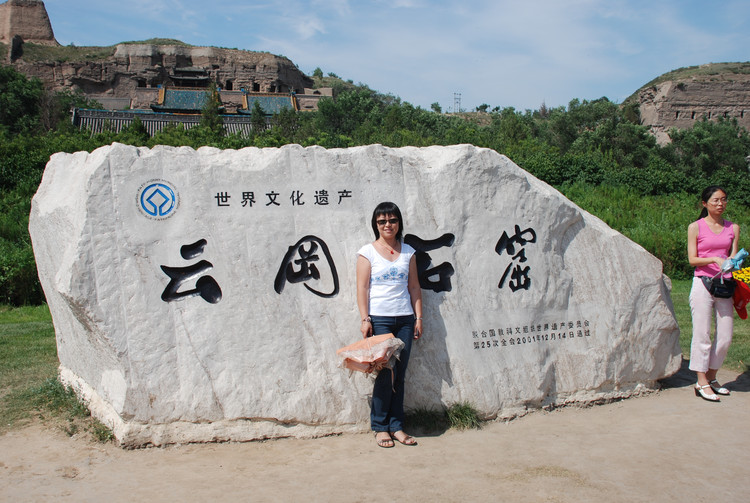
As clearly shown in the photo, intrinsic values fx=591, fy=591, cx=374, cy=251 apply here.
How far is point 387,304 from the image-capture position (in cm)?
341

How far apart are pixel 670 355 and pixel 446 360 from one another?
1.91 m

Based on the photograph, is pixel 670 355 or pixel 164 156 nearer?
pixel 164 156

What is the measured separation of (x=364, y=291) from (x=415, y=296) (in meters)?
0.34

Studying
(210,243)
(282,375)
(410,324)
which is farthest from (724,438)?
(210,243)

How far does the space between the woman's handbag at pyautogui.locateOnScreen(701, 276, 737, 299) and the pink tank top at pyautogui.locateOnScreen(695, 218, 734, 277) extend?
66mm

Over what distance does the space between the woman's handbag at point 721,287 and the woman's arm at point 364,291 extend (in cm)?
243

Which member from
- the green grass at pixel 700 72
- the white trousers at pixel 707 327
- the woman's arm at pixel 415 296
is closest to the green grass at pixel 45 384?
the woman's arm at pixel 415 296

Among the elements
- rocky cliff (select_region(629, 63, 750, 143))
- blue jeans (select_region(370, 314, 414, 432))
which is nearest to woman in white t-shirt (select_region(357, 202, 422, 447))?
blue jeans (select_region(370, 314, 414, 432))

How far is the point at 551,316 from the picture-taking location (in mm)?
4176

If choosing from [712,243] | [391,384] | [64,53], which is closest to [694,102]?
[712,243]

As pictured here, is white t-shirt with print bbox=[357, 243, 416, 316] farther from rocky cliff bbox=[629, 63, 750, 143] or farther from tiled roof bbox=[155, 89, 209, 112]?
tiled roof bbox=[155, 89, 209, 112]

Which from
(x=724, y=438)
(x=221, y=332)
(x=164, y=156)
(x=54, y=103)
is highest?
(x=54, y=103)

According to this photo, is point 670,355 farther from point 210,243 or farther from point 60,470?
point 60,470

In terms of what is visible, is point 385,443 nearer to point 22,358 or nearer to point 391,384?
point 391,384
